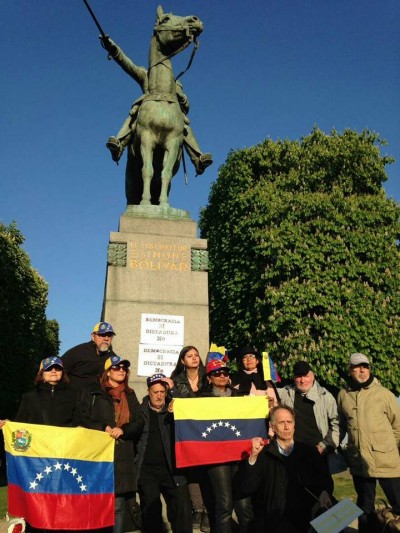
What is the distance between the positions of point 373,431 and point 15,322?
22.9m

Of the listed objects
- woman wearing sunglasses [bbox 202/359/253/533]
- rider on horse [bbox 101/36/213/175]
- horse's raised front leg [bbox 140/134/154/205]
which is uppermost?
rider on horse [bbox 101/36/213/175]

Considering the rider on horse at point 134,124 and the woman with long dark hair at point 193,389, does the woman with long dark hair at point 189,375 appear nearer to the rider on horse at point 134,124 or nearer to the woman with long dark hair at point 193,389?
the woman with long dark hair at point 193,389

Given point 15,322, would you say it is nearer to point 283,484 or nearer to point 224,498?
point 224,498

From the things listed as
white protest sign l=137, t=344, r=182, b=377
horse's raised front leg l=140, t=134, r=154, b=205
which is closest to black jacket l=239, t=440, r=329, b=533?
white protest sign l=137, t=344, r=182, b=377

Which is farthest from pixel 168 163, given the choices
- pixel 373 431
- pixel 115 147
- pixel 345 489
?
pixel 345 489

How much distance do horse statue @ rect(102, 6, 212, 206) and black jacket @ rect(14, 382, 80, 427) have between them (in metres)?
5.39

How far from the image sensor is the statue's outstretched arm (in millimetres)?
10578

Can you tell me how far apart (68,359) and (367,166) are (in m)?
18.4

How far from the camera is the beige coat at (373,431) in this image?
566 cm

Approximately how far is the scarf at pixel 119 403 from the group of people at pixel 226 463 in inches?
0.4

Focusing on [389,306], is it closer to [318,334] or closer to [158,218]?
[318,334]

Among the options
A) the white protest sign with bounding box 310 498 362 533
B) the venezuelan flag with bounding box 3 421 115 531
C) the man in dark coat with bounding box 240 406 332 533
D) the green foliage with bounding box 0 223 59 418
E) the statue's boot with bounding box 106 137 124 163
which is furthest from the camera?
the green foliage with bounding box 0 223 59 418

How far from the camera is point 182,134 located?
10812 mm

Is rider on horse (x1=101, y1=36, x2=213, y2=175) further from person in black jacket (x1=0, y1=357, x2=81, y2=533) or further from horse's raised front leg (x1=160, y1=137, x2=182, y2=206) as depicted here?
person in black jacket (x1=0, y1=357, x2=81, y2=533)
